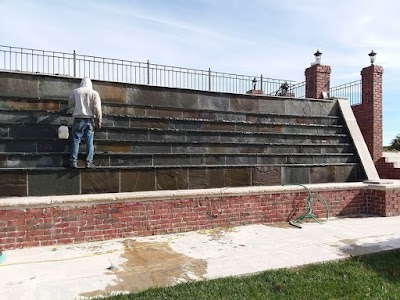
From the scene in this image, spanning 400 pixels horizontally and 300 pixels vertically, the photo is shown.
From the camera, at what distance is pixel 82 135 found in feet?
18.7

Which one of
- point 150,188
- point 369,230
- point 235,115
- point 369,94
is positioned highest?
point 369,94

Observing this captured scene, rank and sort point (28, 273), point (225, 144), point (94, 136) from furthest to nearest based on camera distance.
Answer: point (225, 144)
point (94, 136)
point (28, 273)

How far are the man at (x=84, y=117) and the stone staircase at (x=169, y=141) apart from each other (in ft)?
0.91

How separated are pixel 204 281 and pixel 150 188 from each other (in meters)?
2.95

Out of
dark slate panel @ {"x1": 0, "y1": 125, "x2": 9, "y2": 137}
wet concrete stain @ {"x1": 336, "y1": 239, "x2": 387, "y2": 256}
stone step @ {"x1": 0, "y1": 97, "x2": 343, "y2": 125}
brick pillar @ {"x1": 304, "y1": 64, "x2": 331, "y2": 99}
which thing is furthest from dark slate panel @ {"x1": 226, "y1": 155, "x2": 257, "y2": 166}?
brick pillar @ {"x1": 304, "y1": 64, "x2": 331, "y2": 99}

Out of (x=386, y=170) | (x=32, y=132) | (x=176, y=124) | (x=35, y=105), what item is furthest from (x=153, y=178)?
(x=386, y=170)

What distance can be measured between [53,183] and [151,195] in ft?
5.70

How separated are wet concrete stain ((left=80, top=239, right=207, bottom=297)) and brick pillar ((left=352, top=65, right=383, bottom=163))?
350 inches

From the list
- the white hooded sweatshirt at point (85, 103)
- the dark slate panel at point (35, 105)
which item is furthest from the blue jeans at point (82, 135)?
the dark slate panel at point (35, 105)

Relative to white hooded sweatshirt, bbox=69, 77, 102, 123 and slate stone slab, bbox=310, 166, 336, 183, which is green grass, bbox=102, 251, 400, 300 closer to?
white hooded sweatshirt, bbox=69, 77, 102, 123

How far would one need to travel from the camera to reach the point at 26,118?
5676 millimetres

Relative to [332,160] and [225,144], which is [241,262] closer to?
[225,144]

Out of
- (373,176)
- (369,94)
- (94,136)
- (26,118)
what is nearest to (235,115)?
(94,136)

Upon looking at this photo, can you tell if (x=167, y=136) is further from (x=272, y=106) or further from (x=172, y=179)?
(x=272, y=106)
